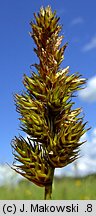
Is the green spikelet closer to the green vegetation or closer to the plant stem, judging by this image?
the plant stem

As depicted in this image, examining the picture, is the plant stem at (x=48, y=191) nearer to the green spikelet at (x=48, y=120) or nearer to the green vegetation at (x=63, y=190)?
the green spikelet at (x=48, y=120)

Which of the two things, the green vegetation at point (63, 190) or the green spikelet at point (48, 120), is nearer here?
the green spikelet at point (48, 120)

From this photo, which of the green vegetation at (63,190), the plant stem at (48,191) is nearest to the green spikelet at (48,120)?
the plant stem at (48,191)

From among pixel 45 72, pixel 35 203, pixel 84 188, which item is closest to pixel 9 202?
pixel 35 203

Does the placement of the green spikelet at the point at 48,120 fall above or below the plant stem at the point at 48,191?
above

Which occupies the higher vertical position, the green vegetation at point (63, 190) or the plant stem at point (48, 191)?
the green vegetation at point (63, 190)

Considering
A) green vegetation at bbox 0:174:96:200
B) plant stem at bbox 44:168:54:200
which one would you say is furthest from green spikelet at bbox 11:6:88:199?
green vegetation at bbox 0:174:96:200
